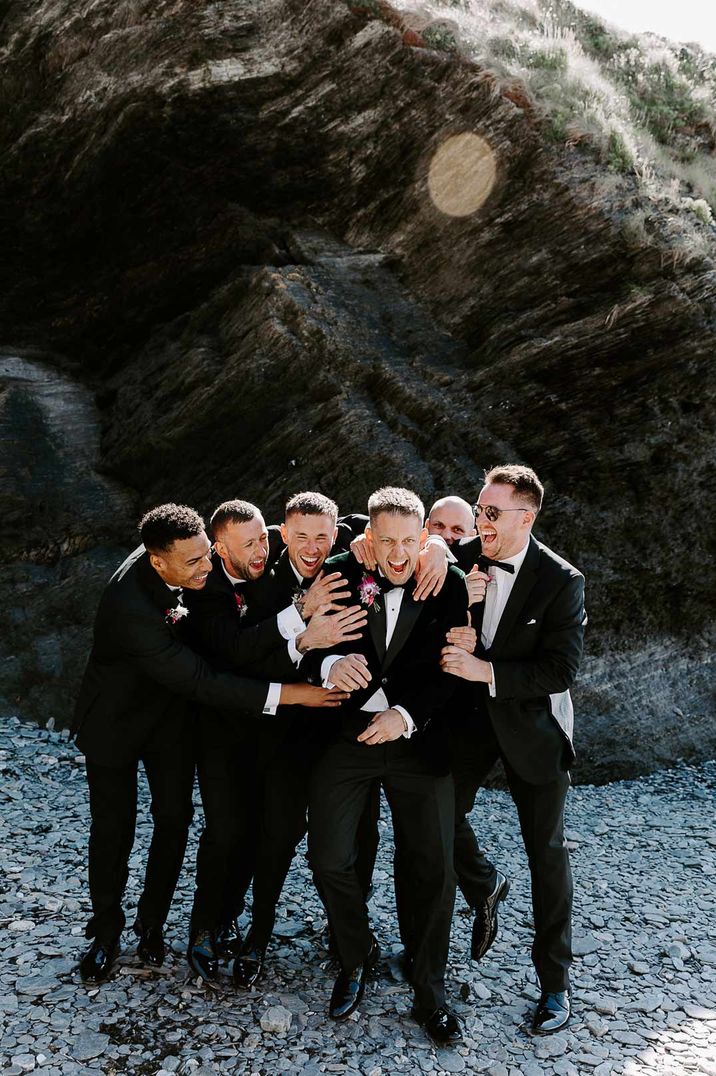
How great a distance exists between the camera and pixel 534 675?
209 inches

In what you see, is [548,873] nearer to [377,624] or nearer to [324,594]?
[377,624]

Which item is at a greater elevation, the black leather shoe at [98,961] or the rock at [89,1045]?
the black leather shoe at [98,961]

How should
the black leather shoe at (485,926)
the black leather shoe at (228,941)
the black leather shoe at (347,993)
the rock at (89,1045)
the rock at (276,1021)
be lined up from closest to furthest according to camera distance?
the rock at (89,1045) → the rock at (276,1021) → the black leather shoe at (347,993) → the black leather shoe at (228,941) → the black leather shoe at (485,926)

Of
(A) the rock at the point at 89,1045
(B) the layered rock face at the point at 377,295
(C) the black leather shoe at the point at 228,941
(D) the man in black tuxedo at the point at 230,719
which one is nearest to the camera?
(A) the rock at the point at 89,1045

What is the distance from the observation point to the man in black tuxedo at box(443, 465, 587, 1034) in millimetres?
5328

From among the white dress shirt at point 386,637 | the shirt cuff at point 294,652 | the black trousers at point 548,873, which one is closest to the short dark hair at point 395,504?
the white dress shirt at point 386,637

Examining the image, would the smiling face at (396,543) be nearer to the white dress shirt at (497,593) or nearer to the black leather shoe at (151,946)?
the white dress shirt at (497,593)

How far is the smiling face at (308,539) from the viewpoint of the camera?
544 cm

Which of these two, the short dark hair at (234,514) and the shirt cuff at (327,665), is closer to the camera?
the shirt cuff at (327,665)

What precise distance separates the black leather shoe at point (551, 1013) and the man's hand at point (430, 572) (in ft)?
8.83

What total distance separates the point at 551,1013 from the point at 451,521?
11.9 feet

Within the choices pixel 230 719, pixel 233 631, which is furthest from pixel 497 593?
pixel 230 719

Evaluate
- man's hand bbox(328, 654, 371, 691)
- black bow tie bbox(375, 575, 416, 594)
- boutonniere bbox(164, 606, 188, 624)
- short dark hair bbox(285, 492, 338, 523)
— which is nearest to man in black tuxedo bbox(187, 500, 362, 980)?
boutonniere bbox(164, 606, 188, 624)

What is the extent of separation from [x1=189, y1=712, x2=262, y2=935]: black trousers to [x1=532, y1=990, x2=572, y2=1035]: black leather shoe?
2139mm
